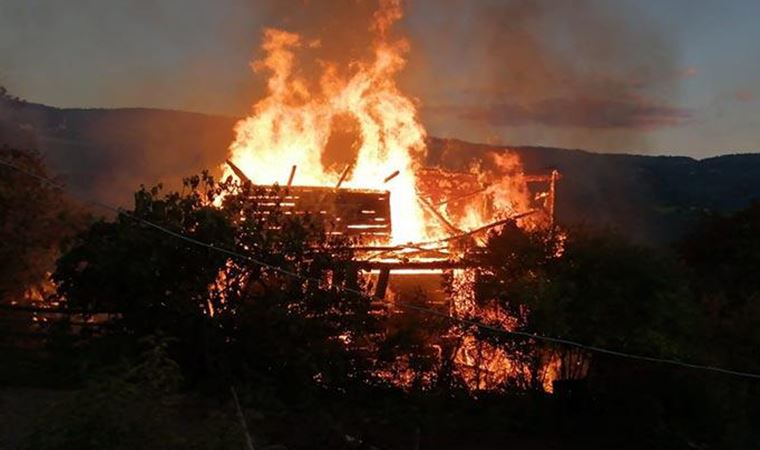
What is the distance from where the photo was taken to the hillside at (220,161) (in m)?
48.9

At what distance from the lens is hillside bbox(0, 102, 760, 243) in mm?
48875

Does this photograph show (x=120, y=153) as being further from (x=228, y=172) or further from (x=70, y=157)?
(x=228, y=172)

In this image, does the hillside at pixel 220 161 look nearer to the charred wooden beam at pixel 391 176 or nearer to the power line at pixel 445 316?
the charred wooden beam at pixel 391 176

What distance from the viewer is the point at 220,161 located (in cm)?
3984

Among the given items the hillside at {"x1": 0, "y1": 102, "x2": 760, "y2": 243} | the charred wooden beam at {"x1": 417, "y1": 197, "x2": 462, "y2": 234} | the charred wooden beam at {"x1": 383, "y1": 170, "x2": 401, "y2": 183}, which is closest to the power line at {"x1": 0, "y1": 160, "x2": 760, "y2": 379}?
the charred wooden beam at {"x1": 417, "y1": 197, "x2": 462, "y2": 234}

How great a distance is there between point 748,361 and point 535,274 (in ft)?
14.5

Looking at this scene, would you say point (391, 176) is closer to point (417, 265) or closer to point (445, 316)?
point (417, 265)

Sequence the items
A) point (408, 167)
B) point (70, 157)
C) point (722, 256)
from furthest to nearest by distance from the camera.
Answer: point (70, 157)
point (722, 256)
point (408, 167)

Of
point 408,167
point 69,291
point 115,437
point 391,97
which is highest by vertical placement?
point 391,97

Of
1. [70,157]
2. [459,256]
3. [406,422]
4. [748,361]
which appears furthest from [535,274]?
[70,157]

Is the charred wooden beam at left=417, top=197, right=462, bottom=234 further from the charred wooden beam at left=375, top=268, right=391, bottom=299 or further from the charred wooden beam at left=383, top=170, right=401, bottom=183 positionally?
the charred wooden beam at left=375, top=268, right=391, bottom=299

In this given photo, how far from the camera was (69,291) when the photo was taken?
1303 centimetres

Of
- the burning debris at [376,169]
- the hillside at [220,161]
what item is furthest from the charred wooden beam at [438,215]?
the hillside at [220,161]

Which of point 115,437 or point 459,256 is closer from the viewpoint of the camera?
point 115,437
